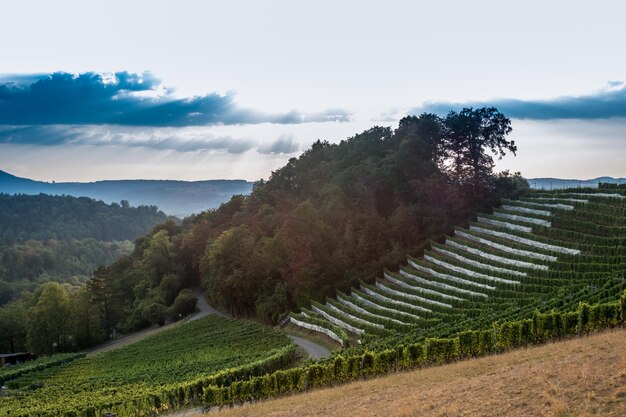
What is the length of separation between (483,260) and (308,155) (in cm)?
5225

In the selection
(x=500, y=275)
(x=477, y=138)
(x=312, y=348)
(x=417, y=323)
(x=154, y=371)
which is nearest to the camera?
(x=417, y=323)

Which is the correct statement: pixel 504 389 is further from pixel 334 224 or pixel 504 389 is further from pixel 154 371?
pixel 334 224

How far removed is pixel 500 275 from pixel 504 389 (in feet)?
108

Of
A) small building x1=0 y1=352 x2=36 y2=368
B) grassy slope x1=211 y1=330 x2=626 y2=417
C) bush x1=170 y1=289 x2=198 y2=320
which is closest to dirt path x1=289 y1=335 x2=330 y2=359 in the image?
grassy slope x1=211 y1=330 x2=626 y2=417

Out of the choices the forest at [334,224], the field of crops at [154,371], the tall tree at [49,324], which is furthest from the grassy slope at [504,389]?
the tall tree at [49,324]

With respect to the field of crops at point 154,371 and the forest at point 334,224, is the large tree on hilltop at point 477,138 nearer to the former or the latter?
the forest at point 334,224

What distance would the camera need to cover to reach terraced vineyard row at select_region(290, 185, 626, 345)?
42.9 metres

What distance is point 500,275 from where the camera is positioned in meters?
53.0

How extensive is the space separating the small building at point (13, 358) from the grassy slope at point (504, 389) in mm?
65818

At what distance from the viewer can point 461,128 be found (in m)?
79.4

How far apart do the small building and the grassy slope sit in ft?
216

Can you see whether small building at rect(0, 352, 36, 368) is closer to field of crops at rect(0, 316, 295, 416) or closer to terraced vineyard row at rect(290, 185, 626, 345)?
field of crops at rect(0, 316, 295, 416)

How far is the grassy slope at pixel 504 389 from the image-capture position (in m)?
18.3

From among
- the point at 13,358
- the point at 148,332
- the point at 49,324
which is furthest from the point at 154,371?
the point at 49,324
